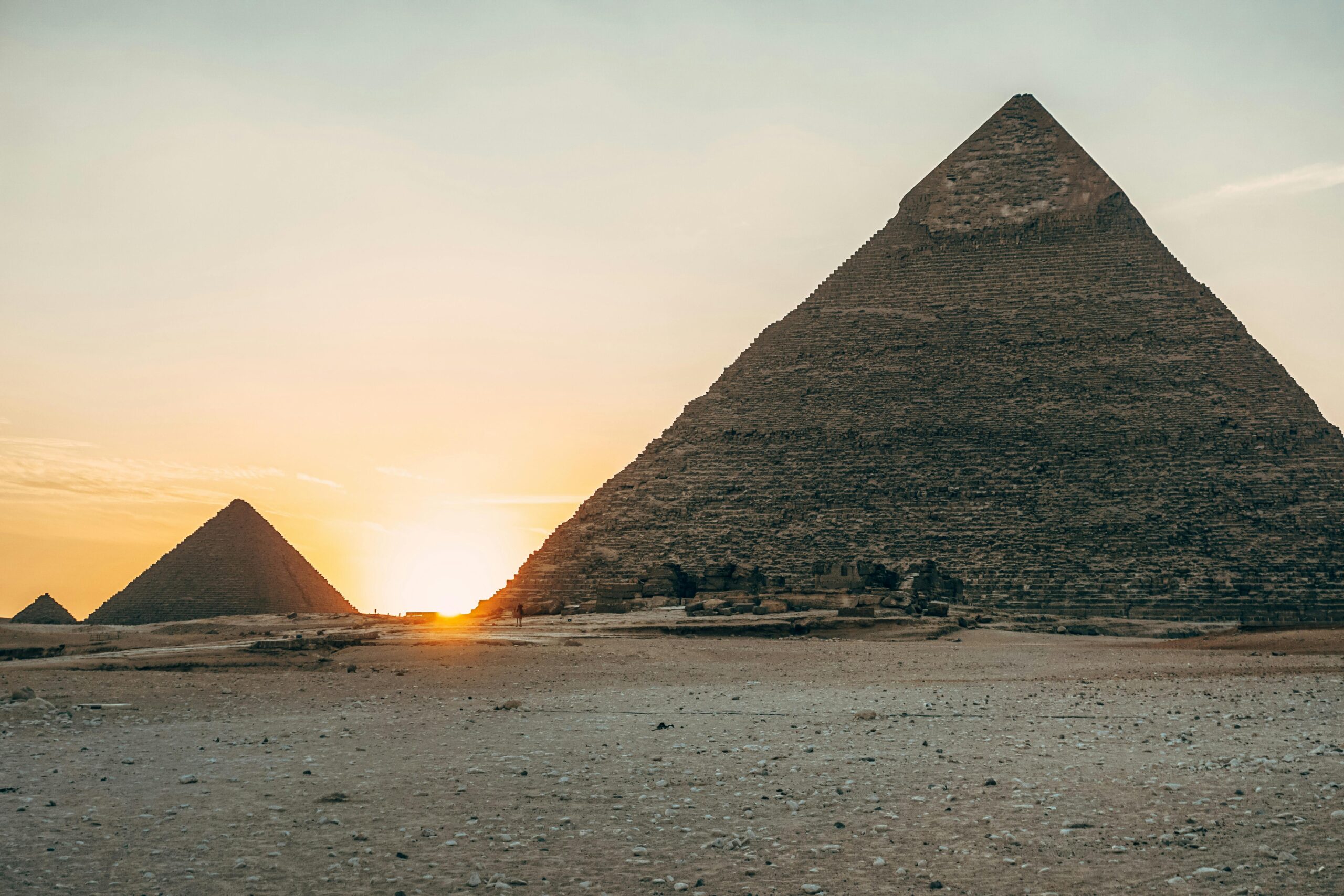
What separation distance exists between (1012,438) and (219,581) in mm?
30108

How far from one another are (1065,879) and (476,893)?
1.83 meters

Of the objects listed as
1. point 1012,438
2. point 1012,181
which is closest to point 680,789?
Answer: point 1012,438

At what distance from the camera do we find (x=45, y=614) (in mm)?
42656

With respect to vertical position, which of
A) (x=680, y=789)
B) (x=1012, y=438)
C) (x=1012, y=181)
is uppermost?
(x=1012, y=181)

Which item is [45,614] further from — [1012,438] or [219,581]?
[1012,438]

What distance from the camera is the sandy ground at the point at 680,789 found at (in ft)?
12.8

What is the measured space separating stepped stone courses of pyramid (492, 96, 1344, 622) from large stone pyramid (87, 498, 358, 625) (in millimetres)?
10294

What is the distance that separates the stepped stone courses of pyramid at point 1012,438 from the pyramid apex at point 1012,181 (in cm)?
11

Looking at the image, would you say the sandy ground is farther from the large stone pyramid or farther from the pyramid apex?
the pyramid apex

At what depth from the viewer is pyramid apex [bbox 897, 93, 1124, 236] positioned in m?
51.6

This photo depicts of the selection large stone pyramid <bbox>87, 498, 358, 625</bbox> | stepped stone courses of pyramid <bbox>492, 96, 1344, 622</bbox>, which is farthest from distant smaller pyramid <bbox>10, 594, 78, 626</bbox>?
stepped stone courses of pyramid <bbox>492, 96, 1344, 622</bbox>

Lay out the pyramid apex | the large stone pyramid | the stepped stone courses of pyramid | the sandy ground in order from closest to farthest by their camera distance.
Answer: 1. the sandy ground
2. the stepped stone courses of pyramid
3. the large stone pyramid
4. the pyramid apex

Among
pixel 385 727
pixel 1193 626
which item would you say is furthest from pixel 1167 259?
pixel 385 727

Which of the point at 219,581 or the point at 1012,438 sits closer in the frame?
the point at 1012,438
